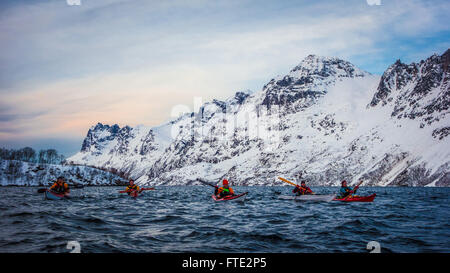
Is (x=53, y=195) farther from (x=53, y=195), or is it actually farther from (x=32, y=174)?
(x=32, y=174)

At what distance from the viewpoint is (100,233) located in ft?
47.1

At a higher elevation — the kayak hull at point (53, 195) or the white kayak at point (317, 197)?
the kayak hull at point (53, 195)

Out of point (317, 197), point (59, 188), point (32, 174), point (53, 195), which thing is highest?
point (59, 188)

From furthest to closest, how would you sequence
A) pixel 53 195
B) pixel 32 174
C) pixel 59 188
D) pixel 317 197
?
1. pixel 32 174
2. pixel 59 188
3. pixel 317 197
4. pixel 53 195

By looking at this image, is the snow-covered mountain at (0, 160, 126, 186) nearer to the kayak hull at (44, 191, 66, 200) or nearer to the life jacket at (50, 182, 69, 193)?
the life jacket at (50, 182, 69, 193)

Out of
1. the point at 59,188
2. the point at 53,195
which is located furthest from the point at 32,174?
the point at 53,195

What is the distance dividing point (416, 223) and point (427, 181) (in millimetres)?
167467

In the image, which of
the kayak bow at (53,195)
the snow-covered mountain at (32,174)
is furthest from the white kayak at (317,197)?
the snow-covered mountain at (32,174)

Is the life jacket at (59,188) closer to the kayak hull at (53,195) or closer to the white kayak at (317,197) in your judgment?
the kayak hull at (53,195)

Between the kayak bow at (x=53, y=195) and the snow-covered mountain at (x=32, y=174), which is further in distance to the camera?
the snow-covered mountain at (x=32, y=174)

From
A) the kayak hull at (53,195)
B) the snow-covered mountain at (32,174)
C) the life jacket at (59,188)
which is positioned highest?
the life jacket at (59,188)

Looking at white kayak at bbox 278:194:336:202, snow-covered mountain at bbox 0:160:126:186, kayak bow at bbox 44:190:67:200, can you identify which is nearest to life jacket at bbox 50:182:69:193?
kayak bow at bbox 44:190:67:200

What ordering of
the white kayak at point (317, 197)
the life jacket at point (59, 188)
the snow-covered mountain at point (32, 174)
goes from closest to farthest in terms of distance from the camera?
the white kayak at point (317, 197)
the life jacket at point (59, 188)
the snow-covered mountain at point (32, 174)
